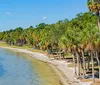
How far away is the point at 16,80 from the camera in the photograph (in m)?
61.2

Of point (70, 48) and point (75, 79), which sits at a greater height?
point (70, 48)

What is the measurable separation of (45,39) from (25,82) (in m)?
55.2

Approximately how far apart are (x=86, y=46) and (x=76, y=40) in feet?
18.7

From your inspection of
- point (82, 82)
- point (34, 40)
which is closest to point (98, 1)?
point (82, 82)

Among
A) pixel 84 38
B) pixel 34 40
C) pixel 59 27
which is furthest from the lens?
pixel 34 40

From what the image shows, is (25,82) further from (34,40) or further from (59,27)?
(34,40)

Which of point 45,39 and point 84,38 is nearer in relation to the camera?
point 84,38

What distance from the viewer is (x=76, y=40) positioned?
5606 centimetres

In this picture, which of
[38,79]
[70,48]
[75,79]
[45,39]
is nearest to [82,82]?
[75,79]

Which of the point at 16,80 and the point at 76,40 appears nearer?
the point at 76,40

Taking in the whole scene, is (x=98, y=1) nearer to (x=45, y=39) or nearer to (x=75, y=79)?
(x=75, y=79)

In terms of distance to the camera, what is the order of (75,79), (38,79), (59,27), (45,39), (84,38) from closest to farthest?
(84,38) < (75,79) < (38,79) < (59,27) < (45,39)

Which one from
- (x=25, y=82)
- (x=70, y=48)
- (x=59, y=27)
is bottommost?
(x=25, y=82)

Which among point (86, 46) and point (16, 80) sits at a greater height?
point (86, 46)
